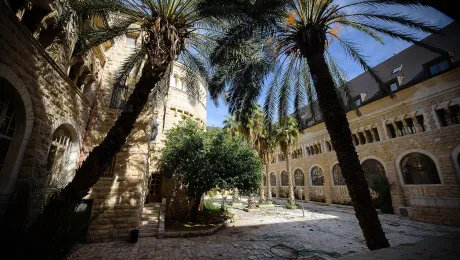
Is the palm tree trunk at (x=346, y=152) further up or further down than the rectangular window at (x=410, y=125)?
further down

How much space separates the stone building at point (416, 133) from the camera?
41.7 ft

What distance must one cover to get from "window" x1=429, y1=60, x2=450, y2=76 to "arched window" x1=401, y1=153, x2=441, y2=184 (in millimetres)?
6249

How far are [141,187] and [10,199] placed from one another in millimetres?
5871

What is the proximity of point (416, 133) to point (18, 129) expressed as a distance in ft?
73.0

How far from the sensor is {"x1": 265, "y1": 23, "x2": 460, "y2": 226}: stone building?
41.7 feet

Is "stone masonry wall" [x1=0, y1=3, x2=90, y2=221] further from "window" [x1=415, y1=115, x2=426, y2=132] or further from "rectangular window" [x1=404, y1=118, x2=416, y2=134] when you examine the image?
"rectangular window" [x1=404, y1=118, x2=416, y2=134]

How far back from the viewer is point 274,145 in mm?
22578

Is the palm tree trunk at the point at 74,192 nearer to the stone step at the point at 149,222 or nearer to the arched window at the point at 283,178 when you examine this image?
the stone step at the point at 149,222

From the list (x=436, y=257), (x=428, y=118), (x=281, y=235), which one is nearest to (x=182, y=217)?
(x=281, y=235)

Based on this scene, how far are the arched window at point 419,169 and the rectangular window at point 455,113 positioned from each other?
297 cm

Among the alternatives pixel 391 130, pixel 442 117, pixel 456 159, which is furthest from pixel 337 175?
pixel 442 117

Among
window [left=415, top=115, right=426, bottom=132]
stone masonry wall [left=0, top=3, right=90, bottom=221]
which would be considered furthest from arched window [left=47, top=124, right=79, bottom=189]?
window [left=415, top=115, right=426, bottom=132]

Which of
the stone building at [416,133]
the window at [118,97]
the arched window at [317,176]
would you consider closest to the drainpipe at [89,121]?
the window at [118,97]

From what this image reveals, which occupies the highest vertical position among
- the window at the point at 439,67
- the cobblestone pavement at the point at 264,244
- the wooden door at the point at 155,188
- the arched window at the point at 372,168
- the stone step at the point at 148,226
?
the window at the point at 439,67
